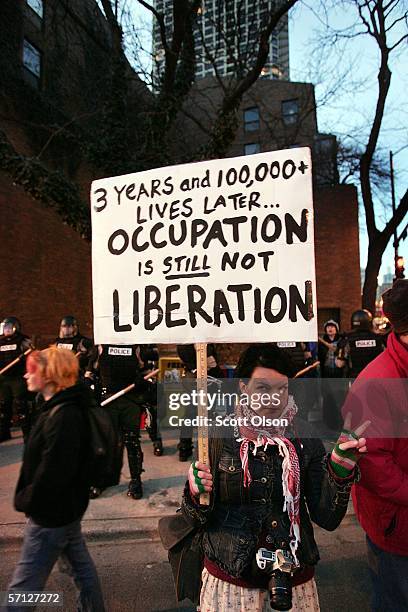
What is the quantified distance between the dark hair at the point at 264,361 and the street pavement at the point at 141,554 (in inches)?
63.2

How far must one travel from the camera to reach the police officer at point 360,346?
6125 mm

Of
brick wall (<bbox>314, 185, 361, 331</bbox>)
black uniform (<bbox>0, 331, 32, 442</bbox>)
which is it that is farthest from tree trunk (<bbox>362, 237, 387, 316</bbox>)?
black uniform (<bbox>0, 331, 32, 442</bbox>)

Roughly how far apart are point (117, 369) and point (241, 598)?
331cm

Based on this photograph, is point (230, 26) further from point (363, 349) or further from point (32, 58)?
point (363, 349)

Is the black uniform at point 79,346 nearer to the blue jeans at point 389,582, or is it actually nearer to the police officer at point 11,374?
the police officer at point 11,374

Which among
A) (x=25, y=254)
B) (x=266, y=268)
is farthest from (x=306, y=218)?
(x=25, y=254)

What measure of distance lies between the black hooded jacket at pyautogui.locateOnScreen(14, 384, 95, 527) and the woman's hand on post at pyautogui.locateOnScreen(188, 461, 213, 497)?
75 centimetres

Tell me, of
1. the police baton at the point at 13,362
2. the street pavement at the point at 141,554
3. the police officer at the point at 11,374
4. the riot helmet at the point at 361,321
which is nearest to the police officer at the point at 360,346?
the riot helmet at the point at 361,321

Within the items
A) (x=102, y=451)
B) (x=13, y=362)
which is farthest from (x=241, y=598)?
(x=13, y=362)

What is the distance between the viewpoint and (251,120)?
24844mm

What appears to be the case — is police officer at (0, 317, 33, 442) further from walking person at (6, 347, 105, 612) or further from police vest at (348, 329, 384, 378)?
police vest at (348, 329, 384, 378)

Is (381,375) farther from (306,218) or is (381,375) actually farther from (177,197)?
(177,197)

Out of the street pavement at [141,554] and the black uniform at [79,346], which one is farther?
the black uniform at [79,346]

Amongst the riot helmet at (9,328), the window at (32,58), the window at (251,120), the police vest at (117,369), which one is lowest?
the police vest at (117,369)
